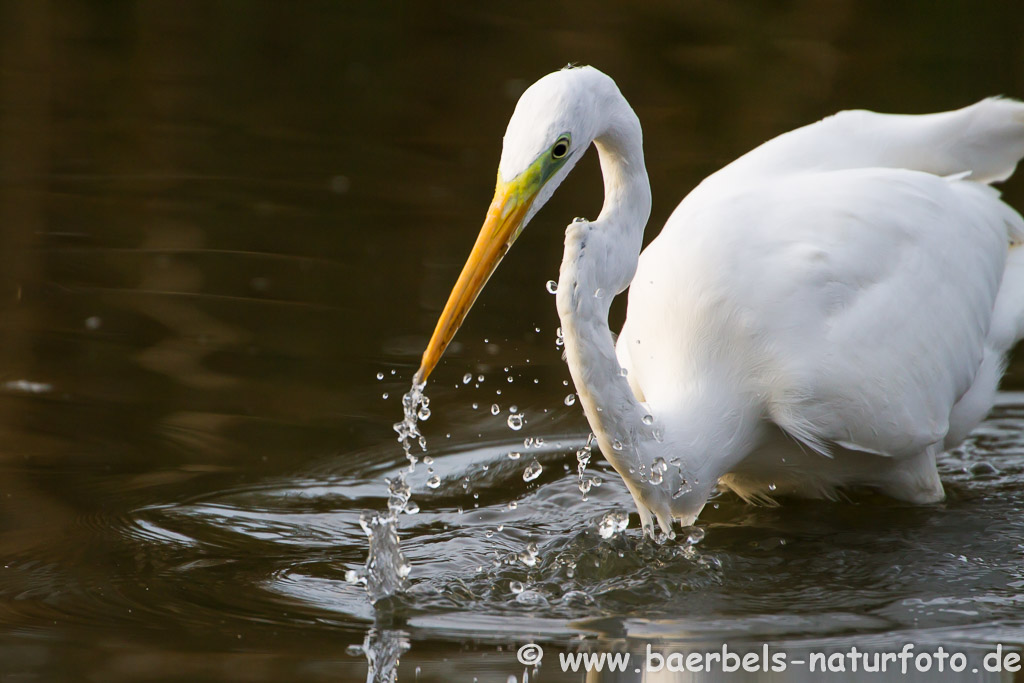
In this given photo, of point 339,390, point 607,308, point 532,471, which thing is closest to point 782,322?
point 607,308

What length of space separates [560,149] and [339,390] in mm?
1968

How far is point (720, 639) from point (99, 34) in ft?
26.6

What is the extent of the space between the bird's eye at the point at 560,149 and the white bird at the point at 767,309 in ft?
0.03

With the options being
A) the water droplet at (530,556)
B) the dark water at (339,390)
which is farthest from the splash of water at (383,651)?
the water droplet at (530,556)

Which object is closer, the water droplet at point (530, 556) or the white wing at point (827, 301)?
the water droplet at point (530, 556)

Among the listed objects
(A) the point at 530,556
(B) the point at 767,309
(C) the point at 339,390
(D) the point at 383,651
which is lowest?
(D) the point at 383,651

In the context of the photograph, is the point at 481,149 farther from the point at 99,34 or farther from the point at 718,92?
the point at 99,34

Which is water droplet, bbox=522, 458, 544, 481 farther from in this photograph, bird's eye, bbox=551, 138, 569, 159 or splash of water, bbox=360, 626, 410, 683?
bird's eye, bbox=551, 138, 569, 159

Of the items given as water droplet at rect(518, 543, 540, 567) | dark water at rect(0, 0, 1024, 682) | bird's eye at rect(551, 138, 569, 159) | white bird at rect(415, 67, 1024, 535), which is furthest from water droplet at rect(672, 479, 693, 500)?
bird's eye at rect(551, 138, 569, 159)

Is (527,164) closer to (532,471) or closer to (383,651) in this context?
(383,651)

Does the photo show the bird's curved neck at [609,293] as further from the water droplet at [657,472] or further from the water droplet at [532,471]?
the water droplet at [532,471]

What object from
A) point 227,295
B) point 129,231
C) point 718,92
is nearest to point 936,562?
point 227,295

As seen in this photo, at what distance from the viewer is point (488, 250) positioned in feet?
10.6

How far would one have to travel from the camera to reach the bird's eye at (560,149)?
3.19m
